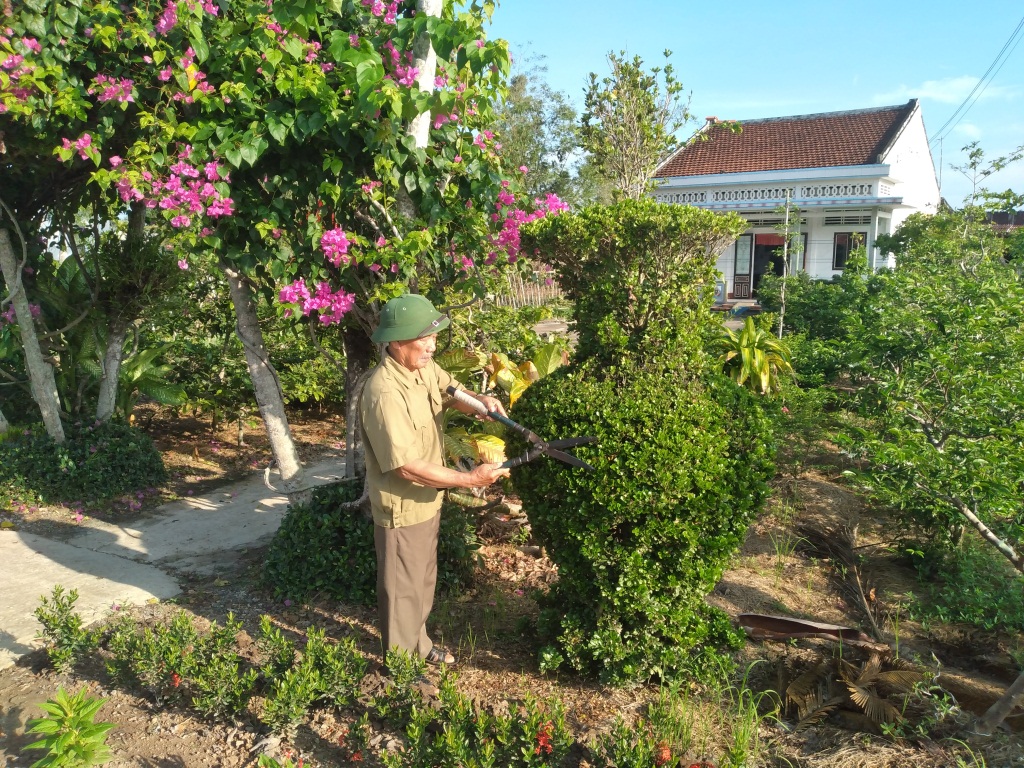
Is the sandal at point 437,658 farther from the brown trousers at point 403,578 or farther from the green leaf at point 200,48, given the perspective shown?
the green leaf at point 200,48

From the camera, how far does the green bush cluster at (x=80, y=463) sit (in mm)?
6023

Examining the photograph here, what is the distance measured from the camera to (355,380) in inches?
183

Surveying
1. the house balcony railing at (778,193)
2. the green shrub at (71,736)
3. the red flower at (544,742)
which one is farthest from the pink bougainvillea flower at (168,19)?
the house balcony railing at (778,193)

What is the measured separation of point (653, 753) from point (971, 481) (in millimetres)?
1760

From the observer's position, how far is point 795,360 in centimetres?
932

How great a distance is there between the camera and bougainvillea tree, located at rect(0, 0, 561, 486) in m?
3.72

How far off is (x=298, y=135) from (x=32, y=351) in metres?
3.89

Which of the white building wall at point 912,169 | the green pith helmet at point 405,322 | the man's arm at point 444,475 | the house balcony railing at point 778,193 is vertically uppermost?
the white building wall at point 912,169

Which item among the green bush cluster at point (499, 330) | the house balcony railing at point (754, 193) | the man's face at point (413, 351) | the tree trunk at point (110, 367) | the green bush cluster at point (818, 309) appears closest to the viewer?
the man's face at point (413, 351)

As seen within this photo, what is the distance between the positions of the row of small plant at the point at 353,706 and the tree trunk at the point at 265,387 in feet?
4.30

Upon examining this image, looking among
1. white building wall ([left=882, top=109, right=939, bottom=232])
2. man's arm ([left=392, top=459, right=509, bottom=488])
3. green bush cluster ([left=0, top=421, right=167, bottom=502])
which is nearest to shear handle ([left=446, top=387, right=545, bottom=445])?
man's arm ([left=392, top=459, right=509, bottom=488])

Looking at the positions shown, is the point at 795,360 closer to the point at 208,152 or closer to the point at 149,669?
the point at 208,152

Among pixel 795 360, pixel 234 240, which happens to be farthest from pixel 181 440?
pixel 795 360

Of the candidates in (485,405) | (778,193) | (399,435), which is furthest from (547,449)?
(778,193)
